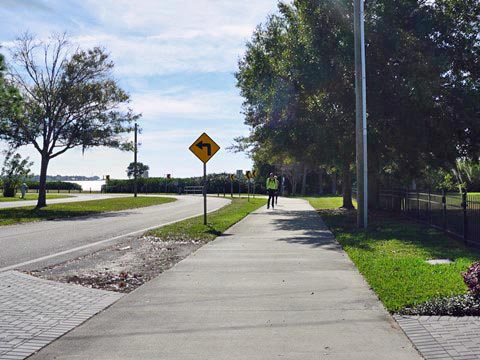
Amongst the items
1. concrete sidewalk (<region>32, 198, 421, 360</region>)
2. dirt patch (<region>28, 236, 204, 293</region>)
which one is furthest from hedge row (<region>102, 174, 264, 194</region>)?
concrete sidewalk (<region>32, 198, 421, 360</region>)

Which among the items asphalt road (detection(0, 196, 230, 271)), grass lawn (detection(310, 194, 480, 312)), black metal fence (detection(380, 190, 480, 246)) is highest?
black metal fence (detection(380, 190, 480, 246))

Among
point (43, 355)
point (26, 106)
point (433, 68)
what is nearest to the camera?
point (43, 355)

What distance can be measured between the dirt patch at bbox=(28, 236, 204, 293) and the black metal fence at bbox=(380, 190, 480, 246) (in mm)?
6176

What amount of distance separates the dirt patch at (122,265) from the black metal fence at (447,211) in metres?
6.18

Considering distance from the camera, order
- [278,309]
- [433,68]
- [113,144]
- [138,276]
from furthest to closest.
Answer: [113,144], [433,68], [138,276], [278,309]

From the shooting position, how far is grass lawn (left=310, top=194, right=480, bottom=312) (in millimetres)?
7148

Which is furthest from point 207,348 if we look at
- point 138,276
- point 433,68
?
point 433,68

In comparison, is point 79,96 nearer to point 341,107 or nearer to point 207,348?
point 341,107

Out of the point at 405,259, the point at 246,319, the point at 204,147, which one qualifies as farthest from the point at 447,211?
the point at 246,319

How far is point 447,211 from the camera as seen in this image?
1451cm

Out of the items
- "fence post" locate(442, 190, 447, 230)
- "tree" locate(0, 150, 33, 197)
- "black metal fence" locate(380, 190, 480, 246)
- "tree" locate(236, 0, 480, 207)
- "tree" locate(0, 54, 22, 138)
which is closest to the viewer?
"black metal fence" locate(380, 190, 480, 246)

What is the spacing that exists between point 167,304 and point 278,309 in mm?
1379

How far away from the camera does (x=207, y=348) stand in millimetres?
5059

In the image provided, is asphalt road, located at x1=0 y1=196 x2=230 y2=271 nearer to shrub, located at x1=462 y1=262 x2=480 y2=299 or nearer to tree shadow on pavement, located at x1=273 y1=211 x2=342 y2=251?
tree shadow on pavement, located at x1=273 y1=211 x2=342 y2=251
